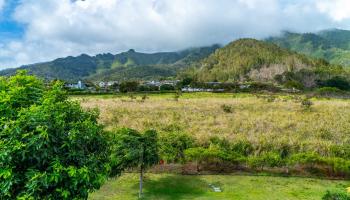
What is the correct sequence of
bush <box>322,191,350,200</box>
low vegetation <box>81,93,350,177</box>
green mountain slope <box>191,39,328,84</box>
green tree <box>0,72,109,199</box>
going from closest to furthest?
1. green tree <box>0,72,109,199</box>
2. bush <box>322,191,350,200</box>
3. low vegetation <box>81,93,350,177</box>
4. green mountain slope <box>191,39,328,84</box>

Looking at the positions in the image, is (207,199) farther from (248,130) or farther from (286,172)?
(248,130)

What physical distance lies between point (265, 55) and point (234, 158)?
143m

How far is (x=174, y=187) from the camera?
16.3 meters

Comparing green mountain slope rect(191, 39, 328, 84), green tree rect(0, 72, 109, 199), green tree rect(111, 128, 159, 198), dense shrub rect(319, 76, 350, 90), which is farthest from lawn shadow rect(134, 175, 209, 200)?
green mountain slope rect(191, 39, 328, 84)

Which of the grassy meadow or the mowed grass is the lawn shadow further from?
the mowed grass

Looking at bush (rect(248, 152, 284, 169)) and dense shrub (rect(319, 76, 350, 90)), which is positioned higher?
dense shrub (rect(319, 76, 350, 90))

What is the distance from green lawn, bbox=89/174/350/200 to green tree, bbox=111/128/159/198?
953mm

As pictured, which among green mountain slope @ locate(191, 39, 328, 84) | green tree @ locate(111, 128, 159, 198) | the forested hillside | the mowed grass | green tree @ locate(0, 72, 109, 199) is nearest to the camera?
green tree @ locate(0, 72, 109, 199)

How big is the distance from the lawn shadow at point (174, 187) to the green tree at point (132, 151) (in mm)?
945

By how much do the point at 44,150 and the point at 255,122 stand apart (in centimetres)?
2365

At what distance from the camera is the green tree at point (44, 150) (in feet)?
22.8

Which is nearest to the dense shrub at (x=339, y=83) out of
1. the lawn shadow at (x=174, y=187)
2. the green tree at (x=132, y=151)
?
the lawn shadow at (x=174, y=187)

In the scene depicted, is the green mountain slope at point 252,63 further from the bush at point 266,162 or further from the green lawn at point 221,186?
the green lawn at point 221,186

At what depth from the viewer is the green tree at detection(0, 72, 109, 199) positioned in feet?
22.8
